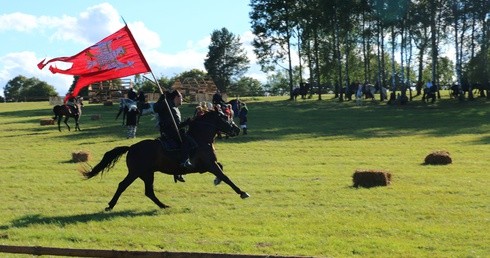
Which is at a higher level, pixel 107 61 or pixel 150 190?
pixel 107 61

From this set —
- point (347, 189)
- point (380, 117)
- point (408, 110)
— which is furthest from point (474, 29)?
point (347, 189)

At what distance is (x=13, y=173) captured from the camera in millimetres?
24031

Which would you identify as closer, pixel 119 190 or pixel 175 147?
pixel 119 190

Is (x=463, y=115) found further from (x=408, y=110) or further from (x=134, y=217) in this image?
(x=134, y=217)

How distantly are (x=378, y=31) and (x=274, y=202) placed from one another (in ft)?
172

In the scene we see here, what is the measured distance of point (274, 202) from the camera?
687 inches

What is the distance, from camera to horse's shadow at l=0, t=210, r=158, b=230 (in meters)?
14.8

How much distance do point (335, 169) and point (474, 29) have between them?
43.7 m

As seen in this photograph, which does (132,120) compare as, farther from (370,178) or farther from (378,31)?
(378,31)

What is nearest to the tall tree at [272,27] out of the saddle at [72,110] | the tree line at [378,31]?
the tree line at [378,31]

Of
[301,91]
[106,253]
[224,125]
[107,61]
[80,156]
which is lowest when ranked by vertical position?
[80,156]

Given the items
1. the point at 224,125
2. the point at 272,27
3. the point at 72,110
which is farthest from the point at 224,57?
the point at 224,125

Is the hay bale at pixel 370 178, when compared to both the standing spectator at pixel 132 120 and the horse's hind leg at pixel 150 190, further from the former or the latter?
the standing spectator at pixel 132 120

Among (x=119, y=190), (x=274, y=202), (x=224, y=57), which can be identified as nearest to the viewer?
(x=119, y=190)
